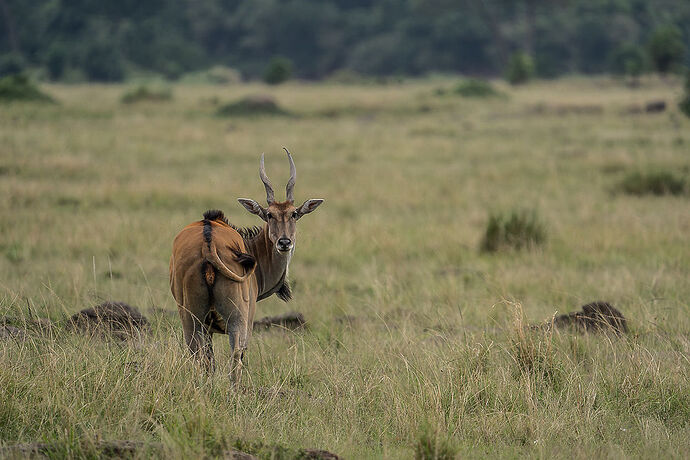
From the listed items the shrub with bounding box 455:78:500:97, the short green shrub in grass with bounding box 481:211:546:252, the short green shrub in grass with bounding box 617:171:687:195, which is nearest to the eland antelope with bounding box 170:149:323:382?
the short green shrub in grass with bounding box 481:211:546:252

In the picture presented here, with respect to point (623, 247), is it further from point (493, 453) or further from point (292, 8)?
point (292, 8)

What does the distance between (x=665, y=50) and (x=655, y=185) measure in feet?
112

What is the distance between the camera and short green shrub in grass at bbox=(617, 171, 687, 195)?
1438cm

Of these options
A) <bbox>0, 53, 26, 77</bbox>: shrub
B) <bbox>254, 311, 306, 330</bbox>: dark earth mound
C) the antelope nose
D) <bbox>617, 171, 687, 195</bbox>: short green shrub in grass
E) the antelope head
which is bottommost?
<bbox>254, 311, 306, 330</bbox>: dark earth mound

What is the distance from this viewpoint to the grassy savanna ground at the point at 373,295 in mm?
4496

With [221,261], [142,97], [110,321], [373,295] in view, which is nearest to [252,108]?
[142,97]

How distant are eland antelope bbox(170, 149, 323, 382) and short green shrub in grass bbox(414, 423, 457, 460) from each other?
4.12ft

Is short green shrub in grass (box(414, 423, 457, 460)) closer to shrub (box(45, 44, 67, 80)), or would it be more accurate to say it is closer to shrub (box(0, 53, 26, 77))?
shrub (box(0, 53, 26, 77))

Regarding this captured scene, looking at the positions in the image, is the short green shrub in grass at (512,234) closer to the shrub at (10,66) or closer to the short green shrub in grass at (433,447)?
the short green shrub in grass at (433,447)

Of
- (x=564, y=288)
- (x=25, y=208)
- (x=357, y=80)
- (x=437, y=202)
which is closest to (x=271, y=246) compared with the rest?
(x=564, y=288)

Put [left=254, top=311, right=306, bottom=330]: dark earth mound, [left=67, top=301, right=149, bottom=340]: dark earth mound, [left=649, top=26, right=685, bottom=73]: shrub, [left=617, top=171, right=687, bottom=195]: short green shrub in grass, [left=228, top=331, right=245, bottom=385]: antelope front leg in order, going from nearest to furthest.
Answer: [left=228, top=331, right=245, bottom=385]: antelope front leg → [left=67, top=301, right=149, bottom=340]: dark earth mound → [left=254, top=311, right=306, bottom=330]: dark earth mound → [left=617, top=171, right=687, bottom=195]: short green shrub in grass → [left=649, top=26, right=685, bottom=73]: shrub

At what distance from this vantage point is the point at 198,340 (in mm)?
5102

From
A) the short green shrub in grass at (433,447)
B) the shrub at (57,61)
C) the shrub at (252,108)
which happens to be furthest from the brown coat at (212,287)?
the shrub at (57,61)

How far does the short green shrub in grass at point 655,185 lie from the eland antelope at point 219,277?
10.5 m
